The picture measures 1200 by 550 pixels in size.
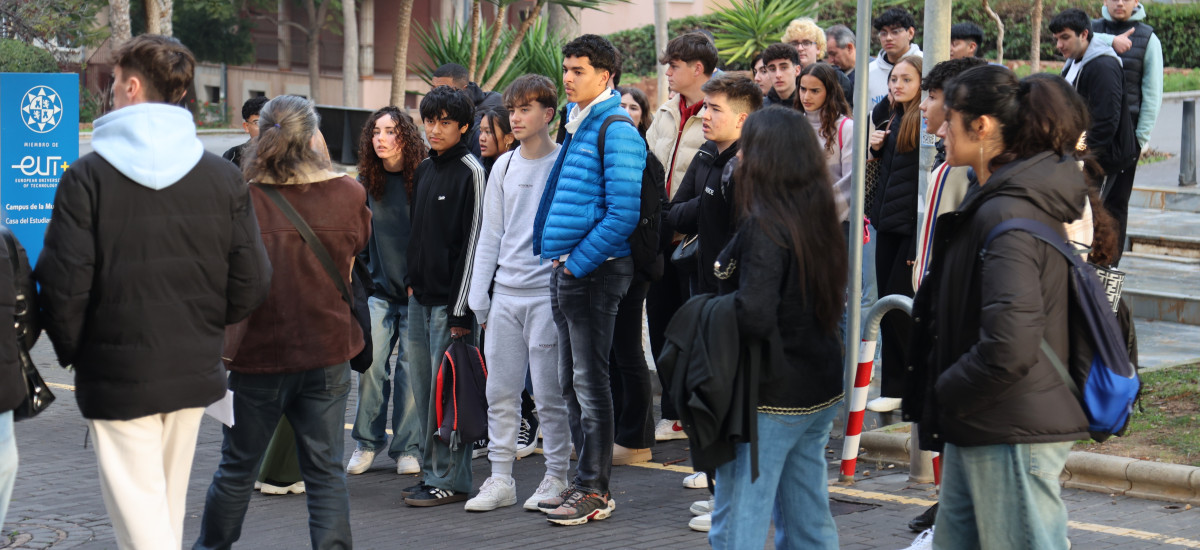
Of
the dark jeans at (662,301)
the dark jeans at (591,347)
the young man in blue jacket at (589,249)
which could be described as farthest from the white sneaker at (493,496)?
the dark jeans at (662,301)

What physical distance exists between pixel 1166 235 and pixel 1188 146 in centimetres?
179

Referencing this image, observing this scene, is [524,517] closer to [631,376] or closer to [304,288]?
[631,376]

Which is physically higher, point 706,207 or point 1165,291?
point 706,207

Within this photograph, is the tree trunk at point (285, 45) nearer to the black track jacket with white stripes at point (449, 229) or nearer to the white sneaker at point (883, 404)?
the black track jacket with white stripes at point (449, 229)

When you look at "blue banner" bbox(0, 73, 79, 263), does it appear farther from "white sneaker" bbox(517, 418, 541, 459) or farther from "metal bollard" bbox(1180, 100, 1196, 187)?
"metal bollard" bbox(1180, 100, 1196, 187)

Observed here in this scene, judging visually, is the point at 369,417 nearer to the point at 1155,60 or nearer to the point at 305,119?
the point at 305,119

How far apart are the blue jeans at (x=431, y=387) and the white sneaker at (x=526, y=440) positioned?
0.92 meters

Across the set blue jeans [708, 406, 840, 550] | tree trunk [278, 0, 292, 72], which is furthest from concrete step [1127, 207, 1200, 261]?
tree trunk [278, 0, 292, 72]

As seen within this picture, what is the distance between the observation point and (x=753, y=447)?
14.0 feet

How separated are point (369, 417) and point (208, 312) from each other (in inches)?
113

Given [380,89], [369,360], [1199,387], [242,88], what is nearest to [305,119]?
[369,360]

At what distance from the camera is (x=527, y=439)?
7.59 metres

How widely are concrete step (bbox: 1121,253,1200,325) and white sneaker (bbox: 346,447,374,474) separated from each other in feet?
22.2

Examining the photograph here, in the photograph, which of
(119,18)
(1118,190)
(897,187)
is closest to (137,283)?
(897,187)
